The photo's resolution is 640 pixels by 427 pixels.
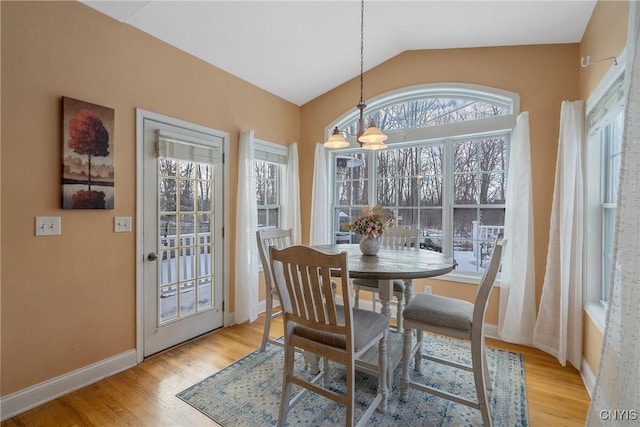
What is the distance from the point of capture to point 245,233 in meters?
3.32

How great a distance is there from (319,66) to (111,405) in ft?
11.8

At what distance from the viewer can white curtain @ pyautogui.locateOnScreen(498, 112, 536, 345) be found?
2.77m

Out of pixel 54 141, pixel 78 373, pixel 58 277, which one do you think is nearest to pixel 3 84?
pixel 54 141

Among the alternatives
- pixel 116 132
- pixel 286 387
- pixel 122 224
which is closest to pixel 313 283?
pixel 286 387

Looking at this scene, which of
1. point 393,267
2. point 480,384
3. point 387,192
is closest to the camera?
point 480,384

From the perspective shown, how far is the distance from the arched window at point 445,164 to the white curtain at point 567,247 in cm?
→ 55

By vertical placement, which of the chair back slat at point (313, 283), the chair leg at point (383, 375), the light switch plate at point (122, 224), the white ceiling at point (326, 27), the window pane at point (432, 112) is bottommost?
the chair leg at point (383, 375)

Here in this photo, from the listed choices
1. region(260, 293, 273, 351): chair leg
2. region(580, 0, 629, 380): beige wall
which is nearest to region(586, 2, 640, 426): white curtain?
region(580, 0, 629, 380): beige wall

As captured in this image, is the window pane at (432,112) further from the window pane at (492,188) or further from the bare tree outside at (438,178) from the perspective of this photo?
the window pane at (492,188)

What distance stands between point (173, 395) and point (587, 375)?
302 cm

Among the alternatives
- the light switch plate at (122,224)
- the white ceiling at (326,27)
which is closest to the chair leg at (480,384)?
the white ceiling at (326,27)

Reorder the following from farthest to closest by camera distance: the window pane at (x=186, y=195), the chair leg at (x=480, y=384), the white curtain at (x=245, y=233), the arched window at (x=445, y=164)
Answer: the white curtain at (x=245, y=233), the arched window at (x=445, y=164), the window pane at (x=186, y=195), the chair leg at (x=480, y=384)

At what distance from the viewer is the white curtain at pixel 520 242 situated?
9.08 feet

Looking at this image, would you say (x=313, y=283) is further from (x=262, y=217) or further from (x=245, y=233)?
(x=262, y=217)
